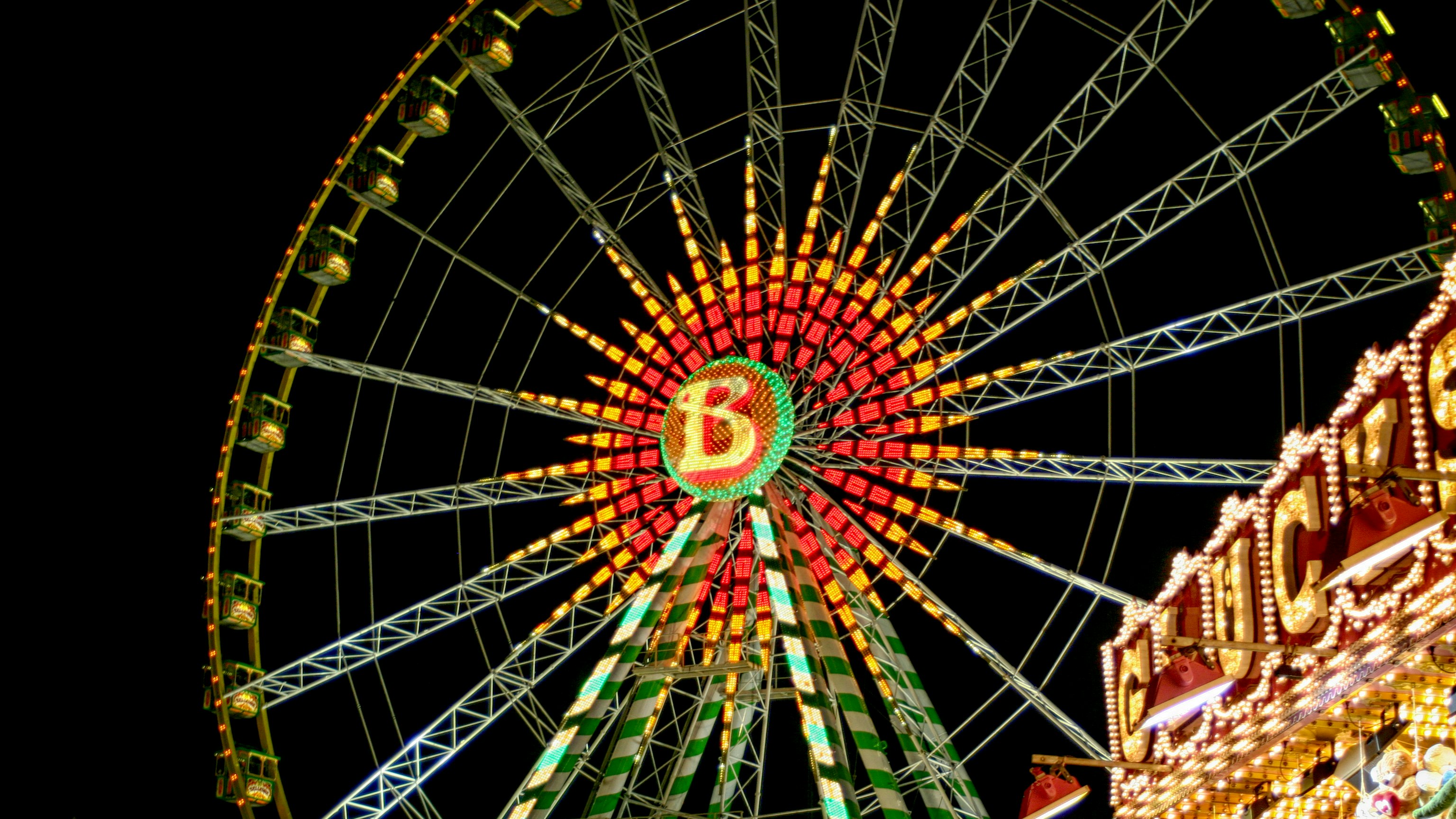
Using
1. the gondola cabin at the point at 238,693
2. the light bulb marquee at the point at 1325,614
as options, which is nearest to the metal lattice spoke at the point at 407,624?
the gondola cabin at the point at 238,693

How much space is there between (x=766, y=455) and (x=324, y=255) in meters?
7.01

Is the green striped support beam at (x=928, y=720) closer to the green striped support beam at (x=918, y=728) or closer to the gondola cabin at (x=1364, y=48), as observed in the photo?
the green striped support beam at (x=918, y=728)

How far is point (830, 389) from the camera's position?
1875 cm

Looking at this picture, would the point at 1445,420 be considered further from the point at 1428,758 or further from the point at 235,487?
the point at 235,487

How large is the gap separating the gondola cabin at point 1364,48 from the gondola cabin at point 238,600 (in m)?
14.1

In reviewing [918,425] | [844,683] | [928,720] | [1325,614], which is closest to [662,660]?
[844,683]

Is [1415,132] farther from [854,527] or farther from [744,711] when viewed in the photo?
[744,711]

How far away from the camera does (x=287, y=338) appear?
21156 millimetres

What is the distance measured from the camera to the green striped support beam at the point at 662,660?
16.9 m

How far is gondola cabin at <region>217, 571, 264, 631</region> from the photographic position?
65.6ft

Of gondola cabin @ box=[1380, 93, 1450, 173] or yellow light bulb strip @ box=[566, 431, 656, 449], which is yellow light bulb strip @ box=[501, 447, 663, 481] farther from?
gondola cabin @ box=[1380, 93, 1450, 173]

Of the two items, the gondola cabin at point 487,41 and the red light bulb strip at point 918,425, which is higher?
the gondola cabin at point 487,41

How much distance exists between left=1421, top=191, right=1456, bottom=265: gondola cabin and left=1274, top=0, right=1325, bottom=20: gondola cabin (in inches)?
99.2

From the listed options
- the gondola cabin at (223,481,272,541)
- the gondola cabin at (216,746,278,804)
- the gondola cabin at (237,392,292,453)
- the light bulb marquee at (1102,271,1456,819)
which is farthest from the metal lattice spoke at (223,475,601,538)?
the light bulb marquee at (1102,271,1456,819)
